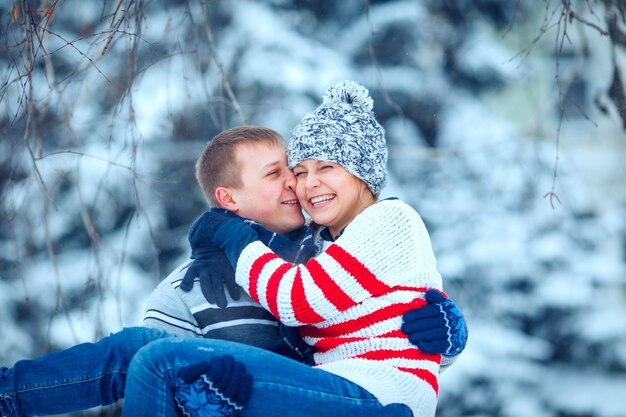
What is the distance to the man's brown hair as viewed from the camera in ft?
9.27

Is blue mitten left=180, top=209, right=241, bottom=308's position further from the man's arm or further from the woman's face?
the woman's face

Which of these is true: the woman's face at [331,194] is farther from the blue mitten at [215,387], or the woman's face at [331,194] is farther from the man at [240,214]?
the blue mitten at [215,387]

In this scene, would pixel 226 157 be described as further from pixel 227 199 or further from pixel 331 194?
pixel 331 194

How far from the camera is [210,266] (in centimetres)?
256

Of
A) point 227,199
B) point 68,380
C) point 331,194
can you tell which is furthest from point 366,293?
point 68,380

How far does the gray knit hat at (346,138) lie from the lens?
2.68m

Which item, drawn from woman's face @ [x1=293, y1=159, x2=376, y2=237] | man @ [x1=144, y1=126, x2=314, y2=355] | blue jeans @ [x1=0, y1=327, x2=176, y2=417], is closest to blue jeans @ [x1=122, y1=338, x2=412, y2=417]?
blue jeans @ [x1=0, y1=327, x2=176, y2=417]

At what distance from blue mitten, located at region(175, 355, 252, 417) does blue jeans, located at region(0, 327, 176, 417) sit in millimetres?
221

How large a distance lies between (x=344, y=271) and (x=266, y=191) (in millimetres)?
527

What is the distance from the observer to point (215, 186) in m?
2.86

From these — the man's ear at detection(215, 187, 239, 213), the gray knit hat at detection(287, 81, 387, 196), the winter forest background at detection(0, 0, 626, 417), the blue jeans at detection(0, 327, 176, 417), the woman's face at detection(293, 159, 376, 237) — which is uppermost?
the winter forest background at detection(0, 0, 626, 417)

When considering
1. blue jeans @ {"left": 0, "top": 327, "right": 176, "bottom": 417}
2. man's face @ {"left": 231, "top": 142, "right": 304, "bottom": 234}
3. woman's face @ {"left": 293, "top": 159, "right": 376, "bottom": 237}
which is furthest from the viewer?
man's face @ {"left": 231, "top": 142, "right": 304, "bottom": 234}

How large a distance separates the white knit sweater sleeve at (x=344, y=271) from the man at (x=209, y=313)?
150mm

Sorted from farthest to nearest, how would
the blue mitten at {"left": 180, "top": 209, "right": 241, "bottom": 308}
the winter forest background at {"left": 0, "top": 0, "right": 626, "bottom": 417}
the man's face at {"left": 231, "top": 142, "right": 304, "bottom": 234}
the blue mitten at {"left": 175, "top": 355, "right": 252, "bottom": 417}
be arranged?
the winter forest background at {"left": 0, "top": 0, "right": 626, "bottom": 417}, the man's face at {"left": 231, "top": 142, "right": 304, "bottom": 234}, the blue mitten at {"left": 180, "top": 209, "right": 241, "bottom": 308}, the blue mitten at {"left": 175, "top": 355, "right": 252, "bottom": 417}
